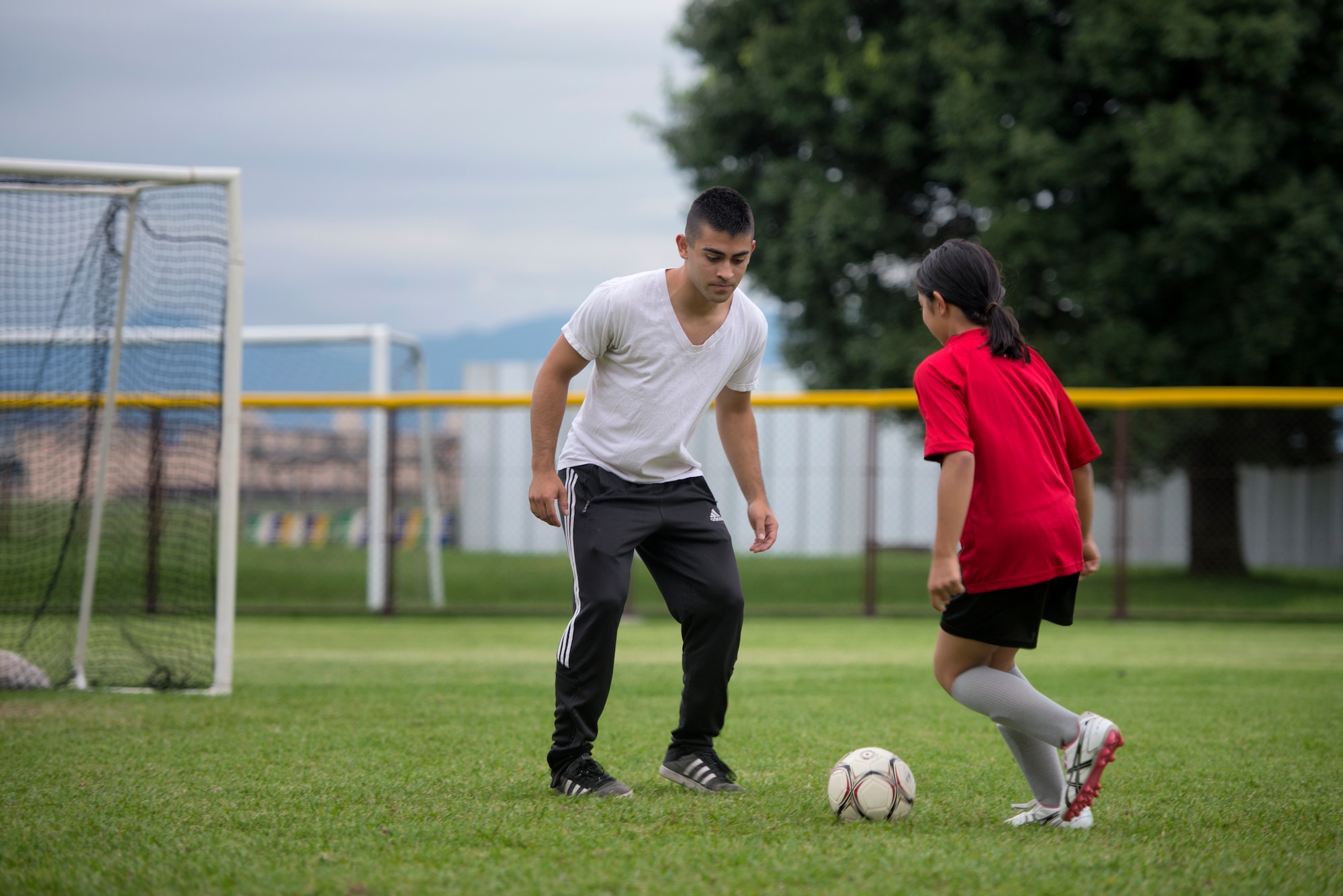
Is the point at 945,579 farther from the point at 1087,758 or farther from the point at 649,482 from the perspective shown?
the point at 649,482

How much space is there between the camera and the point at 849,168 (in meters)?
14.4

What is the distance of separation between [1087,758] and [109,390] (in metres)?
5.41

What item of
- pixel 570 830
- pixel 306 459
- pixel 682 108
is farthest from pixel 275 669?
pixel 682 108

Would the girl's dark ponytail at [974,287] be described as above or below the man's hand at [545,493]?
above

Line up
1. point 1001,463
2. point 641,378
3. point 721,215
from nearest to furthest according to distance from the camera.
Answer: point 1001,463
point 721,215
point 641,378

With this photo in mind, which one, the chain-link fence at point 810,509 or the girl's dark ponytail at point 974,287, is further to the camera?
the chain-link fence at point 810,509

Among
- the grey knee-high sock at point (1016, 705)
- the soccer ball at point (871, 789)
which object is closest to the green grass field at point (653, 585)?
the soccer ball at point (871, 789)

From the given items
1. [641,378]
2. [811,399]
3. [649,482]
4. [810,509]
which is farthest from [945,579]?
[810,509]

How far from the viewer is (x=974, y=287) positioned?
3207 millimetres

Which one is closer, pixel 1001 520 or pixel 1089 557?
pixel 1001 520

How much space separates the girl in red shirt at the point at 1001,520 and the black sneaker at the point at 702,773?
0.86 metres

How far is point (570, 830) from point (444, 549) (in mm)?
13350

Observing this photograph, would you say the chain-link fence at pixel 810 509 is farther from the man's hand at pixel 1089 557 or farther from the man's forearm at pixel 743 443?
the man's hand at pixel 1089 557

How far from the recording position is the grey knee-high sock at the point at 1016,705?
306cm
